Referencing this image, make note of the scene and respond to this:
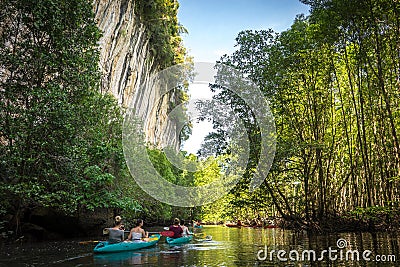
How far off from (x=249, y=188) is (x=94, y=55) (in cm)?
769

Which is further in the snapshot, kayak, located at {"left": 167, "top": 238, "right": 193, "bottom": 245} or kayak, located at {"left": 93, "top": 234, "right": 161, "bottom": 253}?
kayak, located at {"left": 167, "top": 238, "right": 193, "bottom": 245}

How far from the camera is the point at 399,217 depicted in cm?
1173

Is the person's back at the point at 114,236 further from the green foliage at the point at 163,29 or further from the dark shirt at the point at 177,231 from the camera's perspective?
the green foliage at the point at 163,29

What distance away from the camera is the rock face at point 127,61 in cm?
2355

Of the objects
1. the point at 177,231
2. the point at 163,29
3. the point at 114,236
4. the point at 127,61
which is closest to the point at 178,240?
the point at 177,231

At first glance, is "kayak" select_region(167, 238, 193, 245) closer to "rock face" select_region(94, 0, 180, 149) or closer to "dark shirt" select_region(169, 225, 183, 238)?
"dark shirt" select_region(169, 225, 183, 238)

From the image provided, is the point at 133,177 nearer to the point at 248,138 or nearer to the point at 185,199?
the point at 248,138

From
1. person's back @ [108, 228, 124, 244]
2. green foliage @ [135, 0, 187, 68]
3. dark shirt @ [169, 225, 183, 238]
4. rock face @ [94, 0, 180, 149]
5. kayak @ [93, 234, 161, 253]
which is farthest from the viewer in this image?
green foliage @ [135, 0, 187, 68]

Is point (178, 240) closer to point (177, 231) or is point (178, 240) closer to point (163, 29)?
point (177, 231)

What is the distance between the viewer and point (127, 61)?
91.2 feet

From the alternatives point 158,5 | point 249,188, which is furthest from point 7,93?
point 158,5

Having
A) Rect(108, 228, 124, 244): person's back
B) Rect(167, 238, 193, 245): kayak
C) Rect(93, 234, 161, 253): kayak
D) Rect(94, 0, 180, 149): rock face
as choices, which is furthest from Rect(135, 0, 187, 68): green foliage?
Rect(108, 228, 124, 244): person's back

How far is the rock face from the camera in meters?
23.5

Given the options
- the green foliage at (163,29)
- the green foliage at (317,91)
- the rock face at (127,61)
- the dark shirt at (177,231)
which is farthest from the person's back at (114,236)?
the green foliage at (163,29)
